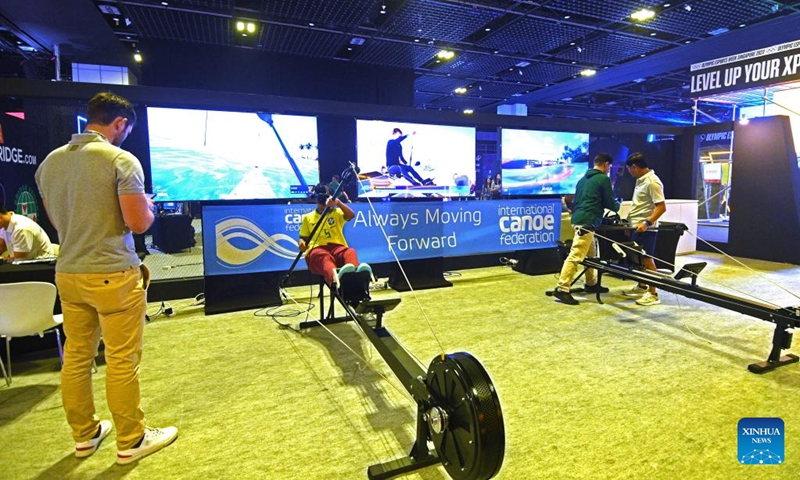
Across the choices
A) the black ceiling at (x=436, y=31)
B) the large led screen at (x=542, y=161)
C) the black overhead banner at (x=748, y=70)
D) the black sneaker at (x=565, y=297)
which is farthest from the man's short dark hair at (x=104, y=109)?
the black overhead banner at (x=748, y=70)

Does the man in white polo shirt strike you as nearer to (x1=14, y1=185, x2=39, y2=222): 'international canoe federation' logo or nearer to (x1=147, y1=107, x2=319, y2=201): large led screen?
(x1=147, y1=107, x2=319, y2=201): large led screen

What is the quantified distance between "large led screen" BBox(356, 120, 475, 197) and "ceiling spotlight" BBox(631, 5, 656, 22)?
3045mm

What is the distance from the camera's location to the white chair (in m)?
2.69

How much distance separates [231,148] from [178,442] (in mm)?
4665

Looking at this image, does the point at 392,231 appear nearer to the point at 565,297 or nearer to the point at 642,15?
the point at 565,297

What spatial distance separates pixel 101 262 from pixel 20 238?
7.51ft

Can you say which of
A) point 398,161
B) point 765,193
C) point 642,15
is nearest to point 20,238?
point 398,161

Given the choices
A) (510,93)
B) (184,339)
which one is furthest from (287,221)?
(510,93)

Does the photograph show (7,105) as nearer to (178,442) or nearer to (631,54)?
(178,442)

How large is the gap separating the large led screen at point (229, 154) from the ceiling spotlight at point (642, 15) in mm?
5324

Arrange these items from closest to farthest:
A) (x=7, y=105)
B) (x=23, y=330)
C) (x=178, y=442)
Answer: (x=178, y=442)
(x=23, y=330)
(x=7, y=105)

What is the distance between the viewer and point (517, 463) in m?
2.11

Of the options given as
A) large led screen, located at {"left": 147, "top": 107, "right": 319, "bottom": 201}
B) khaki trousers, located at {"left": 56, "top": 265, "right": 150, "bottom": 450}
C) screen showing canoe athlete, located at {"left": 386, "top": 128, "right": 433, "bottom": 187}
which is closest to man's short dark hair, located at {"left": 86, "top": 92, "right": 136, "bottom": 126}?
khaki trousers, located at {"left": 56, "top": 265, "right": 150, "bottom": 450}

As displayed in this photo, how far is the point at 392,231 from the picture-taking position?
557 centimetres
